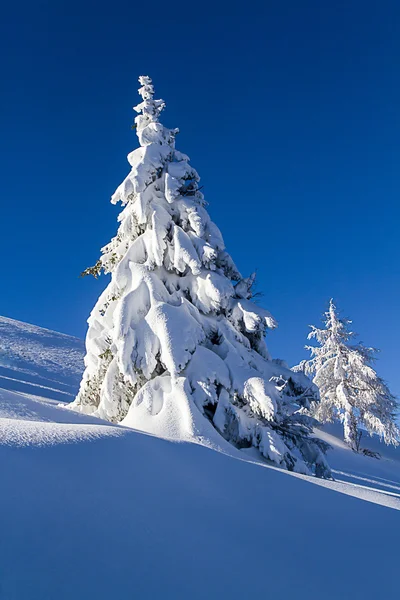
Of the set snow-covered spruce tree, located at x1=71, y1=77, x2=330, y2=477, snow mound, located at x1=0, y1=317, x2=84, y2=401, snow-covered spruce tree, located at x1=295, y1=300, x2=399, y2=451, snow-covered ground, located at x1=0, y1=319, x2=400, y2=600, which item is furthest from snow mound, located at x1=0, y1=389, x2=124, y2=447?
snow-covered spruce tree, located at x1=295, y1=300, x2=399, y2=451

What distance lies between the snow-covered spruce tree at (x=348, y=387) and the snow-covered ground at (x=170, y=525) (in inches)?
709

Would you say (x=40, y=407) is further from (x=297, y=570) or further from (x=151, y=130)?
(x=151, y=130)

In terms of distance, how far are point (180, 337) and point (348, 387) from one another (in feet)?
58.8

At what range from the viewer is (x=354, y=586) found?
9.55ft

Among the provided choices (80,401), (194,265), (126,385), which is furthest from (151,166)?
(80,401)

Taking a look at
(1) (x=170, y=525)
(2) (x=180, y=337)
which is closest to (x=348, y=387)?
(2) (x=180, y=337)

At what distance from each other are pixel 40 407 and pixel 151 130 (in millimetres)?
7903

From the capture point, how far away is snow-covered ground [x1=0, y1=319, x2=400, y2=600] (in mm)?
2154

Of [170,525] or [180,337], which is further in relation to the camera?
[180,337]

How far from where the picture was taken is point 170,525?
290 centimetres

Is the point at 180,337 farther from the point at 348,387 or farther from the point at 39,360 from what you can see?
the point at 39,360

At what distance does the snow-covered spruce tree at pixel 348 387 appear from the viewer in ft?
70.4

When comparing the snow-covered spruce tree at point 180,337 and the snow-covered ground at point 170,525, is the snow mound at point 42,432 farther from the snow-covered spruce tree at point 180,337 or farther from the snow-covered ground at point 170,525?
the snow-covered spruce tree at point 180,337

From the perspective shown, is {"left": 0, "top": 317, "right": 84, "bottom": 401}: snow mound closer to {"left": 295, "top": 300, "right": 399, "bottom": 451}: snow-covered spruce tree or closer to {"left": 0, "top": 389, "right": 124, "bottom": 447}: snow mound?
{"left": 0, "top": 389, "right": 124, "bottom": 447}: snow mound
